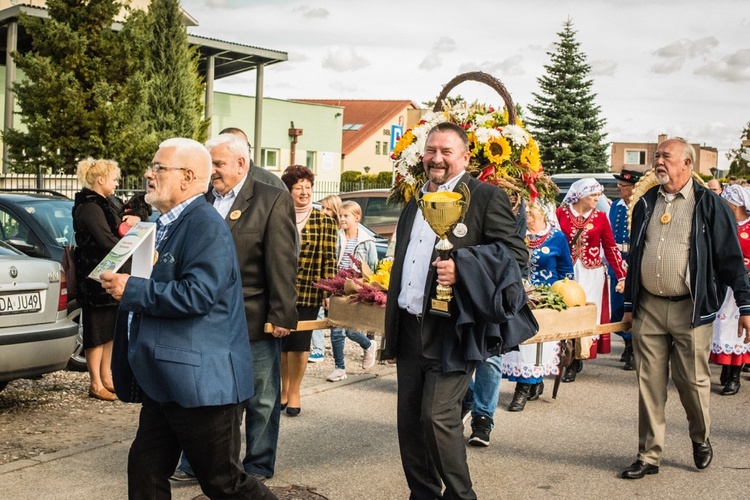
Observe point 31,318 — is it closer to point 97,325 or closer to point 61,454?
point 97,325

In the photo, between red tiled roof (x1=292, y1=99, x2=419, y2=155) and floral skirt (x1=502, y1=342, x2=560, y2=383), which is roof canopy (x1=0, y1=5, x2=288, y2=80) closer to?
floral skirt (x1=502, y1=342, x2=560, y2=383)

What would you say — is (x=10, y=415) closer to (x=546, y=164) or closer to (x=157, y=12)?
(x=157, y=12)

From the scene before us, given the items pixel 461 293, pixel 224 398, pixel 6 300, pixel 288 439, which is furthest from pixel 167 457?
pixel 6 300

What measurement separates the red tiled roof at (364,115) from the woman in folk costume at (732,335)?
179 feet

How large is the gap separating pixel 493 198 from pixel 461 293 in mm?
551

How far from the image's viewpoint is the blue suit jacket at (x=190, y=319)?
3.86 meters

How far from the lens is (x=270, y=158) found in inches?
1757

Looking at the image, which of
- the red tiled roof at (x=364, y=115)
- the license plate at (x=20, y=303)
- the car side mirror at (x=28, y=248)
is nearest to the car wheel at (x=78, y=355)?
the car side mirror at (x=28, y=248)

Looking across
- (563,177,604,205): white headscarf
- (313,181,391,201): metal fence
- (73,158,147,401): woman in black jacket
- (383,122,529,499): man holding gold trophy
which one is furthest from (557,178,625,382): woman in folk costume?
(313,181,391,201): metal fence

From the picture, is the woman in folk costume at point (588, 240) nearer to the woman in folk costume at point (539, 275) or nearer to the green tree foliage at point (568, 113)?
the woman in folk costume at point (539, 275)

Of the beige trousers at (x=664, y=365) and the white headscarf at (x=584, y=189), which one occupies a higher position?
the white headscarf at (x=584, y=189)

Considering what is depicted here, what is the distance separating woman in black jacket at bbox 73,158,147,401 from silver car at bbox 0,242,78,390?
0.39 m

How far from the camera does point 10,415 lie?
736cm

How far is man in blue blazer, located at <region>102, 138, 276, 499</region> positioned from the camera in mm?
3881
